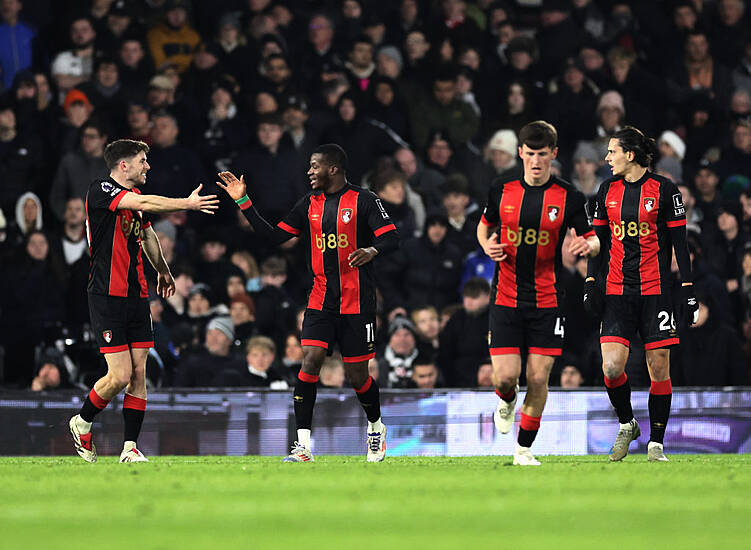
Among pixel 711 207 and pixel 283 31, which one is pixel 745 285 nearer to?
pixel 711 207

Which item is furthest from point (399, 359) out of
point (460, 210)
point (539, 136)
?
point (539, 136)

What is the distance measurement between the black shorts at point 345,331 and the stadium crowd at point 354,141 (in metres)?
2.95

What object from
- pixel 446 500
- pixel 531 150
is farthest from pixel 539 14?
pixel 446 500

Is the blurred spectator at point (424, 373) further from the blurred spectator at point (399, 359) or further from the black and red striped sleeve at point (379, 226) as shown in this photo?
the black and red striped sleeve at point (379, 226)

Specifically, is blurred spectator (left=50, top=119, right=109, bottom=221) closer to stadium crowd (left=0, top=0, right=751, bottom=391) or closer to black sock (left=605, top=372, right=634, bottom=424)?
stadium crowd (left=0, top=0, right=751, bottom=391)

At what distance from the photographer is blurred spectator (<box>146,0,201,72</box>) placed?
16359 mm

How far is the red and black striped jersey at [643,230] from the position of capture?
9375 millimetres

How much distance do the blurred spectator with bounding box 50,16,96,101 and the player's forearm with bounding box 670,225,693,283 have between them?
8477 mm

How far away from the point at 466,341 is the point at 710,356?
2309 millimetres

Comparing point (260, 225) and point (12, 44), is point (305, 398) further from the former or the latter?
point (12, 44)

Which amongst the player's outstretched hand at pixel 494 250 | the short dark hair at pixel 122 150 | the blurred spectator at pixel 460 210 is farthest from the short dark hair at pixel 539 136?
the blurred spectator at pixel 460 210

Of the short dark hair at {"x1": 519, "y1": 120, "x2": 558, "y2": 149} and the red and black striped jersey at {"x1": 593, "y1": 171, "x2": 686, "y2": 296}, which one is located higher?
the short dark hair at {"x1": 519, "y1": 120, "x2": 558, "y2": 149}

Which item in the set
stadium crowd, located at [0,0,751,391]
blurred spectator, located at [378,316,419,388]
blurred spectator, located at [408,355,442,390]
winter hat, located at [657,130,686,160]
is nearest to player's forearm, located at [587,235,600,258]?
stadium crowd, located at [0,0,751,391]

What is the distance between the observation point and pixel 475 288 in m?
13.4
